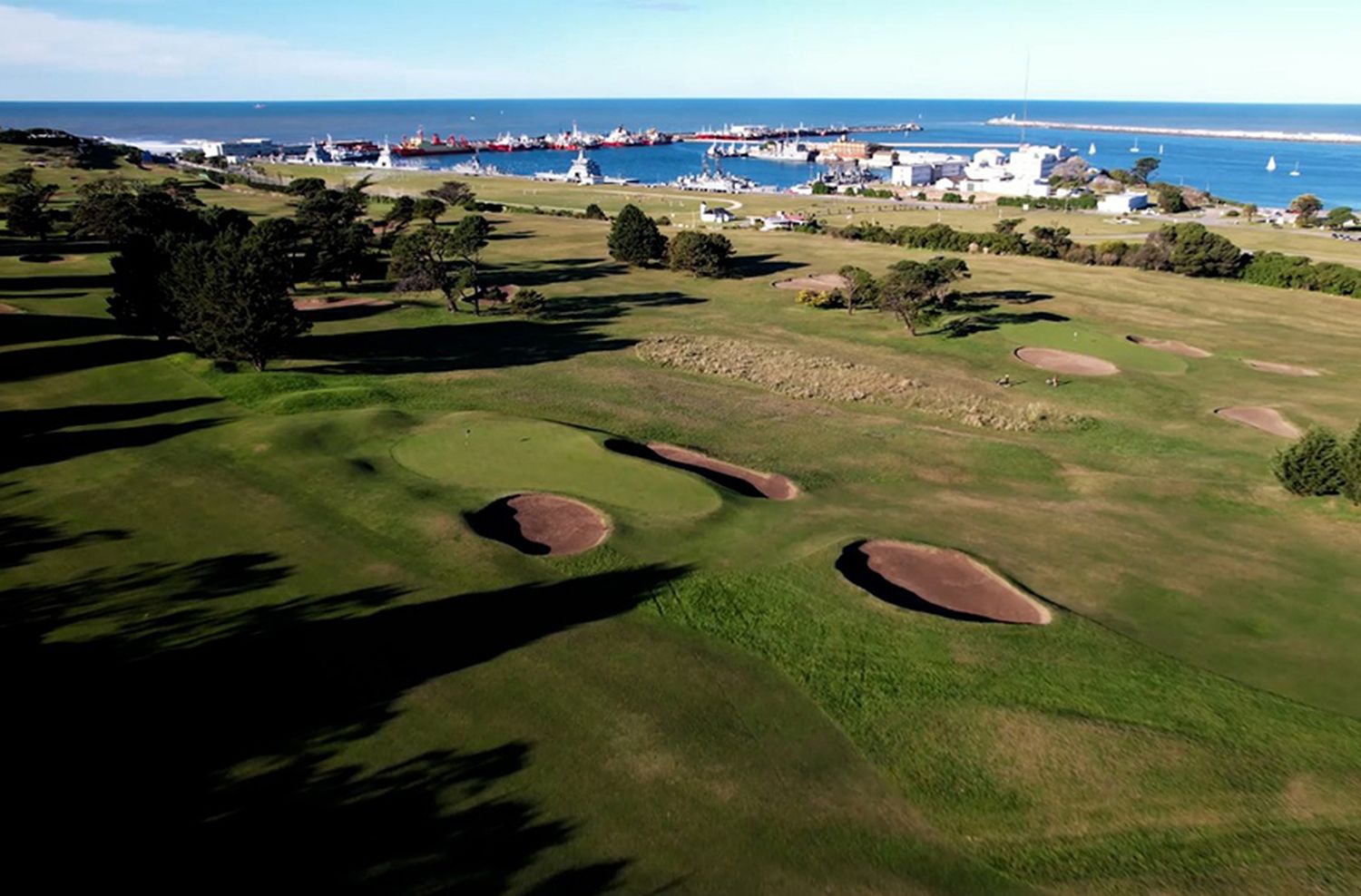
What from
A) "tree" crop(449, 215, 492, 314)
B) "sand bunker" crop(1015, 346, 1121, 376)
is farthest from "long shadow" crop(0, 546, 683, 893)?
"tree" crop(449, 215, 492, 314)

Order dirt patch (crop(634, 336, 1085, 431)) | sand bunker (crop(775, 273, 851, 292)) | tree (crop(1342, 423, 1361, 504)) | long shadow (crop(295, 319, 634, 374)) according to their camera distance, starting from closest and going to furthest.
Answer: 1. tree (crop(1342, 423, 1361, 504))
2. dirt patch (crop(634, 336, 1085, 431))
3. long shadow (crop(295, 319, 634, 374))
4. sand bunker (crop(775, 273, 851, 292))

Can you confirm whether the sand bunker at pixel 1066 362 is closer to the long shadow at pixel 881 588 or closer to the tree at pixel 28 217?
the long shadow at pixel 881 588

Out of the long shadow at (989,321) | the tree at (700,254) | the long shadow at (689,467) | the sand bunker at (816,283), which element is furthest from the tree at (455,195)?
the long shadow at (689,467)

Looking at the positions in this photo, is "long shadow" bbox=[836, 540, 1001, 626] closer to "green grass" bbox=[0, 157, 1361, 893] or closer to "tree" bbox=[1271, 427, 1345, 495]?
"green grass" bbox=[0, 157, 1361, 893]

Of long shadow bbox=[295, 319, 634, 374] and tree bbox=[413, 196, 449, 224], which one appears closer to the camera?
long shadow bbox=[295, 319, 634, 374]

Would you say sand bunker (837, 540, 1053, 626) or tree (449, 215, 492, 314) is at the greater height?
tree (449, 215, 492, 314)

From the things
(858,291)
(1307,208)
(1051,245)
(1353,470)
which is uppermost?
(1307,208)

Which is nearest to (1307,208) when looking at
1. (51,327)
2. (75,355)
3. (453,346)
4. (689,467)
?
(453,346)

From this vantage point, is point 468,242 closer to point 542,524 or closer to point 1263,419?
point 542,524
